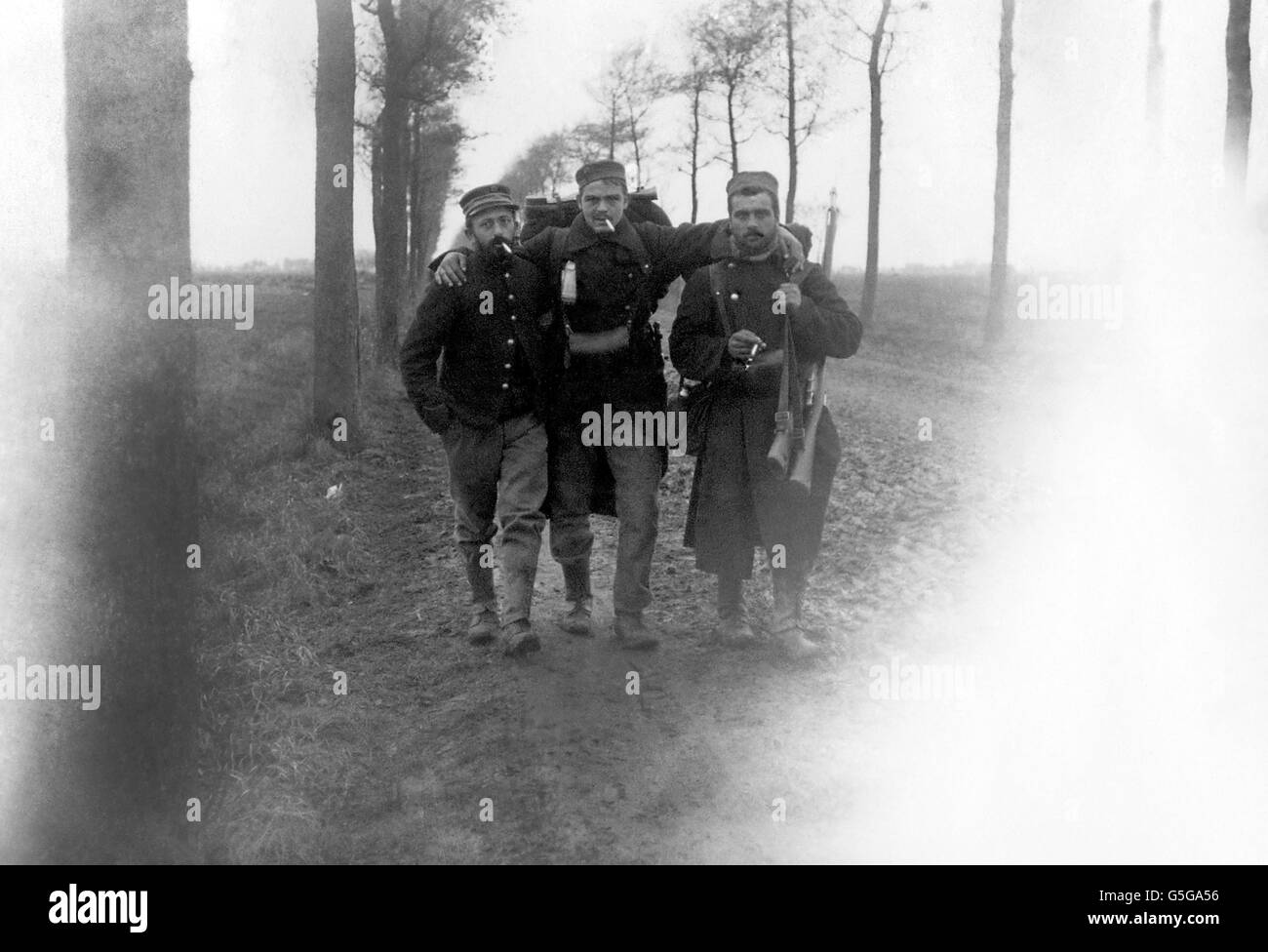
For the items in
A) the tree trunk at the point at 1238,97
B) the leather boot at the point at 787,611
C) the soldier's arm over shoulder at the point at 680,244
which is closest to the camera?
the leather boot at the point at 787,611

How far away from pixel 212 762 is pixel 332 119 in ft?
25.9

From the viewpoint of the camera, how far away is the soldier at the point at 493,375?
6.38 meters

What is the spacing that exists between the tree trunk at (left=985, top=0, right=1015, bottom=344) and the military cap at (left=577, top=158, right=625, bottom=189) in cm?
1703

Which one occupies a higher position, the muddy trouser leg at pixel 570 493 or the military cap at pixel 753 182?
the military cap at pixel 753 182

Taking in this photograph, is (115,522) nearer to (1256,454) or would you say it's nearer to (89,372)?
(89,372)

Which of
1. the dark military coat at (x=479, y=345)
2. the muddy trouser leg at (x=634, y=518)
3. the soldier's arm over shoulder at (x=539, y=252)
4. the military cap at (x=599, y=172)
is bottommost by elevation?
the muddy trouser leg at (x=634, y=518)

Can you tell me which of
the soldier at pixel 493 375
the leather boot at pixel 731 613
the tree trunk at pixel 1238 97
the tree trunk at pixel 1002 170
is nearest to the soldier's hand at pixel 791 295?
the soldier at pixel 493 375

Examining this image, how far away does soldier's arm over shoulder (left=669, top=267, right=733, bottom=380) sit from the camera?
21.1 ft

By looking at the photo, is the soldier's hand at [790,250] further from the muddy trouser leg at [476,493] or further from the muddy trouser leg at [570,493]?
the muddy trouser leg at [476,493]

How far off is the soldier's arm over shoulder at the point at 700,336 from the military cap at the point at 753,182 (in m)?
0.45

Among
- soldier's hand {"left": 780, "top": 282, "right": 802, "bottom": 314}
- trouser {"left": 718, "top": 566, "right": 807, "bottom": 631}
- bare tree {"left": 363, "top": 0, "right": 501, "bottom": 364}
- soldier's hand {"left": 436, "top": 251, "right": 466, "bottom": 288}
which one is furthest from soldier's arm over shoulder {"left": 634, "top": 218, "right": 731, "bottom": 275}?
bare tree {"left": 363, "top": 0, "right": 501, "bottom": 364}

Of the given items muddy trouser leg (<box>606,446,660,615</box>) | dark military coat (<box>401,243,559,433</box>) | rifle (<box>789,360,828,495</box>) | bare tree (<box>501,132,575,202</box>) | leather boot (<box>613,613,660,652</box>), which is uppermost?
bare tree (<box>501,132,575,202</box>)

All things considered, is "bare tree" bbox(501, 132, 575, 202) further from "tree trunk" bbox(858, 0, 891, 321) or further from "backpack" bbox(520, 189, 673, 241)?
"backpack" bbox(520, 189, 673, 241)

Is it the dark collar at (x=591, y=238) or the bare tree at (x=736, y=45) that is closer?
the dark collar at (x=591, y=238)
